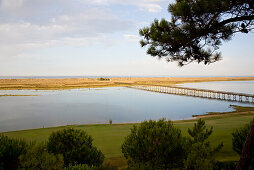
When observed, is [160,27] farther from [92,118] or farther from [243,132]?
[92,118]

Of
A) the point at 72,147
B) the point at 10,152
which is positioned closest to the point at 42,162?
the point at 10,152

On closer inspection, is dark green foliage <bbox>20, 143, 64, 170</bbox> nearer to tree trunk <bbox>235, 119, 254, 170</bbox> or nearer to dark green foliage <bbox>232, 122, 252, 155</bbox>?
tree trunk <bbox>235, 119, 254, 170</bbox>

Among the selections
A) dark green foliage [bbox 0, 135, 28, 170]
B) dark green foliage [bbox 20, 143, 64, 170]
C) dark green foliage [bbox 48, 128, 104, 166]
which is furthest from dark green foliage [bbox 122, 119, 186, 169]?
dark green foliage [bbox 0, 135, 28, 170]

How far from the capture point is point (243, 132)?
5141 mm

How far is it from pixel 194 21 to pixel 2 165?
5459 mm

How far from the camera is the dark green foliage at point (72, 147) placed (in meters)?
4.39

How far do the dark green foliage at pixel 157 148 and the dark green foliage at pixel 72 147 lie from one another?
875 millimetres

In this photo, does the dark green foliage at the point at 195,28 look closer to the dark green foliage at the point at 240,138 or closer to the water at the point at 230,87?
the dark green foliage at the point at 240,138

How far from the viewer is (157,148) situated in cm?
417

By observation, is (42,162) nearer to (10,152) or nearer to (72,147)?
(10,152)

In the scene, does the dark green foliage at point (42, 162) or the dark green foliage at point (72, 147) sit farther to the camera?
the dark green foliage at point (72, 147)

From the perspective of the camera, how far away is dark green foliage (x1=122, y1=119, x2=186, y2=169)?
13.7 feet

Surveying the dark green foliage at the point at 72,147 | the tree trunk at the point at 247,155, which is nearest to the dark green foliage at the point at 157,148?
the dark green foliage at the point at 72,147

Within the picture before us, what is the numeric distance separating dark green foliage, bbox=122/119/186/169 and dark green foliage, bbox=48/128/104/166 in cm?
87
